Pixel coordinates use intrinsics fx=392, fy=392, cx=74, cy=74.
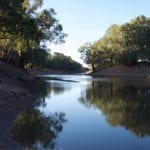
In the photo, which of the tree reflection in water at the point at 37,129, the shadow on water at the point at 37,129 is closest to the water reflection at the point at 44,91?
Answer: the shadow on water at the point at 37,129

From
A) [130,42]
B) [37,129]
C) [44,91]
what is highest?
[130,42]

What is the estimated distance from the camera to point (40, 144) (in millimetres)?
14484

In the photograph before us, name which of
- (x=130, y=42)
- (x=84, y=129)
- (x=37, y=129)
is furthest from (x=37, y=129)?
(x=130, y=42)

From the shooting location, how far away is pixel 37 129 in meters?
17.6

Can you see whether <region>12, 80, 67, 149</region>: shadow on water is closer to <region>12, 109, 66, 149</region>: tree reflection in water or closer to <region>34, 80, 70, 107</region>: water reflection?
<region>12, 109, 66, 149</region>: tree reflection in water

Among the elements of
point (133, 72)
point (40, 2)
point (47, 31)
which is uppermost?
point (40, 2)

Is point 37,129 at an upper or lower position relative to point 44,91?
upper

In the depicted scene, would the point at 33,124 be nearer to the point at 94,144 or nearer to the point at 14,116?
the point at 14,116

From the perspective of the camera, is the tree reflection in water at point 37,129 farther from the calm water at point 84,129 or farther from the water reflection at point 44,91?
the water reflection at point 44,91

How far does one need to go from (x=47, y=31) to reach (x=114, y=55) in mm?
75799

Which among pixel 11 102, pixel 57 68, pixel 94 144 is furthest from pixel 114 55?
pixel 94 144

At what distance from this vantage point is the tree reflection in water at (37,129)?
14778 mm

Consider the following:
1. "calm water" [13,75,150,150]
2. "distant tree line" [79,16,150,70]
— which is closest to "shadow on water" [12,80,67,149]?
"calm water" [13,75,150,150]

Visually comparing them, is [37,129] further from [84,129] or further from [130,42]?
[130,42]
